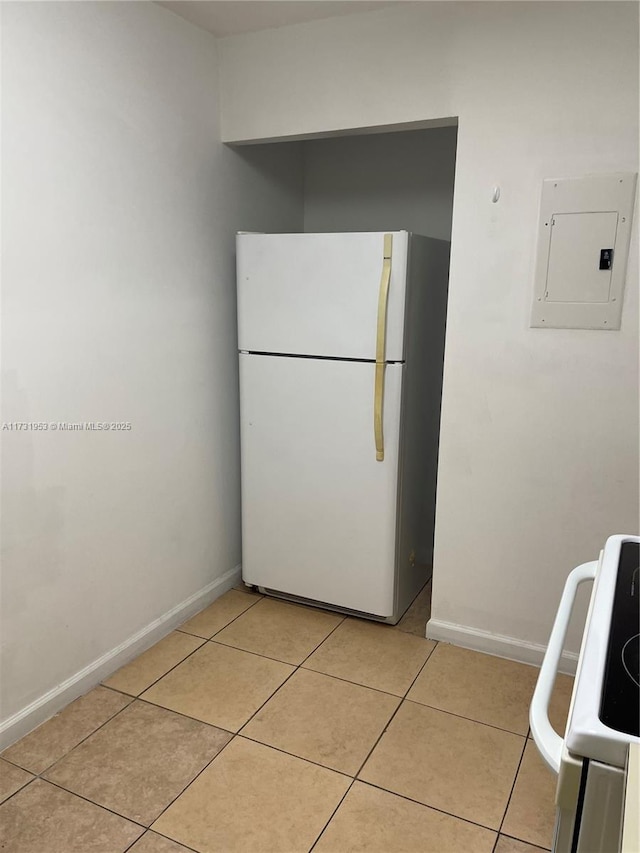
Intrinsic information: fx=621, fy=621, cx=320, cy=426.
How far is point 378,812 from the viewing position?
1748mm

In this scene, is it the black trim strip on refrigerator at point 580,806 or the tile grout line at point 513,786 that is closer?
the black trim strip on refrigerator at point 580,806

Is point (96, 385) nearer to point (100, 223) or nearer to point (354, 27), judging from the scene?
point (100, 223)

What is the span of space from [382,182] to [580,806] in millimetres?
2932

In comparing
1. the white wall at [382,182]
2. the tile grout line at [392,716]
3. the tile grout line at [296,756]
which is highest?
the white wall at [382,182]

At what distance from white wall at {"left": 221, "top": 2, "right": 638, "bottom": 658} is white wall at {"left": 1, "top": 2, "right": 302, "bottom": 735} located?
462mm

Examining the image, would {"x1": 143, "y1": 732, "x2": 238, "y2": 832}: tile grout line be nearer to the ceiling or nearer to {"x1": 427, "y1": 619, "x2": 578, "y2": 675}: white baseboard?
{"x1": 427, "y1": 619, "x2": 578, "y2": 675}: white baseboard

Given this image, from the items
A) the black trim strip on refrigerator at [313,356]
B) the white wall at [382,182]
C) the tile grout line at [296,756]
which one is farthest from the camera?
the white wall at [382,182]

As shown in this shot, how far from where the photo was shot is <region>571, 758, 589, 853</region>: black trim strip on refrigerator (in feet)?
2.47

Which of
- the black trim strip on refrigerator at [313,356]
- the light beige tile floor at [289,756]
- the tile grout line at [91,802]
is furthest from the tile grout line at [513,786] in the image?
the black trim strip on refrigerator at [313,356]

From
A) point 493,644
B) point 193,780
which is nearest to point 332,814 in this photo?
point 193,780

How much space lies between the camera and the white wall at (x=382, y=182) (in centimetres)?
302

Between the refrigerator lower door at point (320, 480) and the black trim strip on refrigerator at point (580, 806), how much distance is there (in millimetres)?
1777

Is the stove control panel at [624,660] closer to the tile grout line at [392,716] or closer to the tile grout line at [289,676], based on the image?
the tile grout line at [392,716]

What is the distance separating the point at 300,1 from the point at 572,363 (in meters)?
1.59
